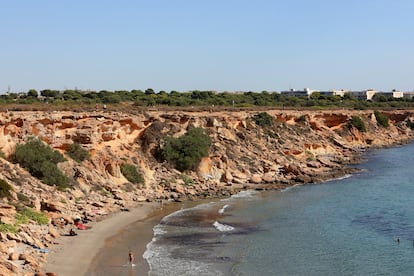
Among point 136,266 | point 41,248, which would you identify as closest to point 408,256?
point 136,266

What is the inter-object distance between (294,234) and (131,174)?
17127 millimetres

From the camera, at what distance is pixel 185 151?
162 feet

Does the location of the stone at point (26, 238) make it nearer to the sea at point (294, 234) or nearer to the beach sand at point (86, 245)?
the beach sand at point (86, 245)

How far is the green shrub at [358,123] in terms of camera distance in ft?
287

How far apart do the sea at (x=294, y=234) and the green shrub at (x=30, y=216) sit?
6.18 m

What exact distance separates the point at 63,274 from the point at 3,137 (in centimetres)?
1831

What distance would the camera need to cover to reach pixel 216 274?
24.3 metres

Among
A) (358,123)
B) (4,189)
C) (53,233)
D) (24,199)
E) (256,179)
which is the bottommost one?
(256,179)

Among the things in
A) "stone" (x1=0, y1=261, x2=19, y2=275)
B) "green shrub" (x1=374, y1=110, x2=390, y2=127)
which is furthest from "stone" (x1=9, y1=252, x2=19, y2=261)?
"green shrub" (x1=374, y1=110, x2=390, y2=127)

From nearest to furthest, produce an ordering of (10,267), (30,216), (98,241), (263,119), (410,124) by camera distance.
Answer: (10,267) → (98,241) → (30,216) → (263,119) → (410,124)

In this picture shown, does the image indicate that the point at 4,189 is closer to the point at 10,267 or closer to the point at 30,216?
the point at 30,216

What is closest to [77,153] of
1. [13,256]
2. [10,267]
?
[13,256]

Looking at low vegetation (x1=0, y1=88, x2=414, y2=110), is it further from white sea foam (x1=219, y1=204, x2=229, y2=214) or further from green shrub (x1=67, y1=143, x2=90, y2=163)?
white sea foam (x1=219, y1=204, x2=229, y2=214)

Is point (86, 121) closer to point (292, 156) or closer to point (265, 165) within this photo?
point (265, 165)
